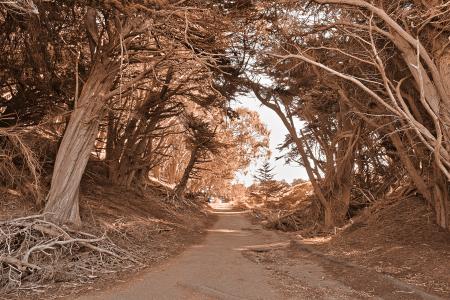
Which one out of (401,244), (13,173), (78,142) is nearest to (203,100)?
(78,142)

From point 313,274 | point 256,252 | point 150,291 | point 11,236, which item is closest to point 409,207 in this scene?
point 256,252

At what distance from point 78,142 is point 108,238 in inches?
86.0

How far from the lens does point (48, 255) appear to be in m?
6.90

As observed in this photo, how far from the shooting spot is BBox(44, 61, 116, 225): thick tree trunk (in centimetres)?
886

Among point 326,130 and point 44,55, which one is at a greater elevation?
point 326,130

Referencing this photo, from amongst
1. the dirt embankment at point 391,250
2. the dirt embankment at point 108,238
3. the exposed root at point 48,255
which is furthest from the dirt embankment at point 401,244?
the exposed root at point 48,255

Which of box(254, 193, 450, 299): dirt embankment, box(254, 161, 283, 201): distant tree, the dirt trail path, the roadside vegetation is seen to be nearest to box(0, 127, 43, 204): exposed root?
the roadside vegetation

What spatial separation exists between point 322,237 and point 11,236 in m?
9.35

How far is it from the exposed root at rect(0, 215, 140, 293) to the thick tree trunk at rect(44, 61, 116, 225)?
3.35 feet

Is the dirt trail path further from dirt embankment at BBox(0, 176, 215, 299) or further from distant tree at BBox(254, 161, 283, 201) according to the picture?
distant tree at BBox(254, 161, 283, 201)

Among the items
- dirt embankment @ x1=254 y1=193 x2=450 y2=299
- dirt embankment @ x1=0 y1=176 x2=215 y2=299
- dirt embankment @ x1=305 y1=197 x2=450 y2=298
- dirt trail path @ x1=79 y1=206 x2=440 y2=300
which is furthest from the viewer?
dirt embankment @ x1=305 y1=197 x2=450 y2=298

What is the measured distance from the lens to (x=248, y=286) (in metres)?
6.70

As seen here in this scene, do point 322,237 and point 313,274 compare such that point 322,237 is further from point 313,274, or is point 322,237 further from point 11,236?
point 11,236

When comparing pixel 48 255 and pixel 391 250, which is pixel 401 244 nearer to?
pixel 391 250
